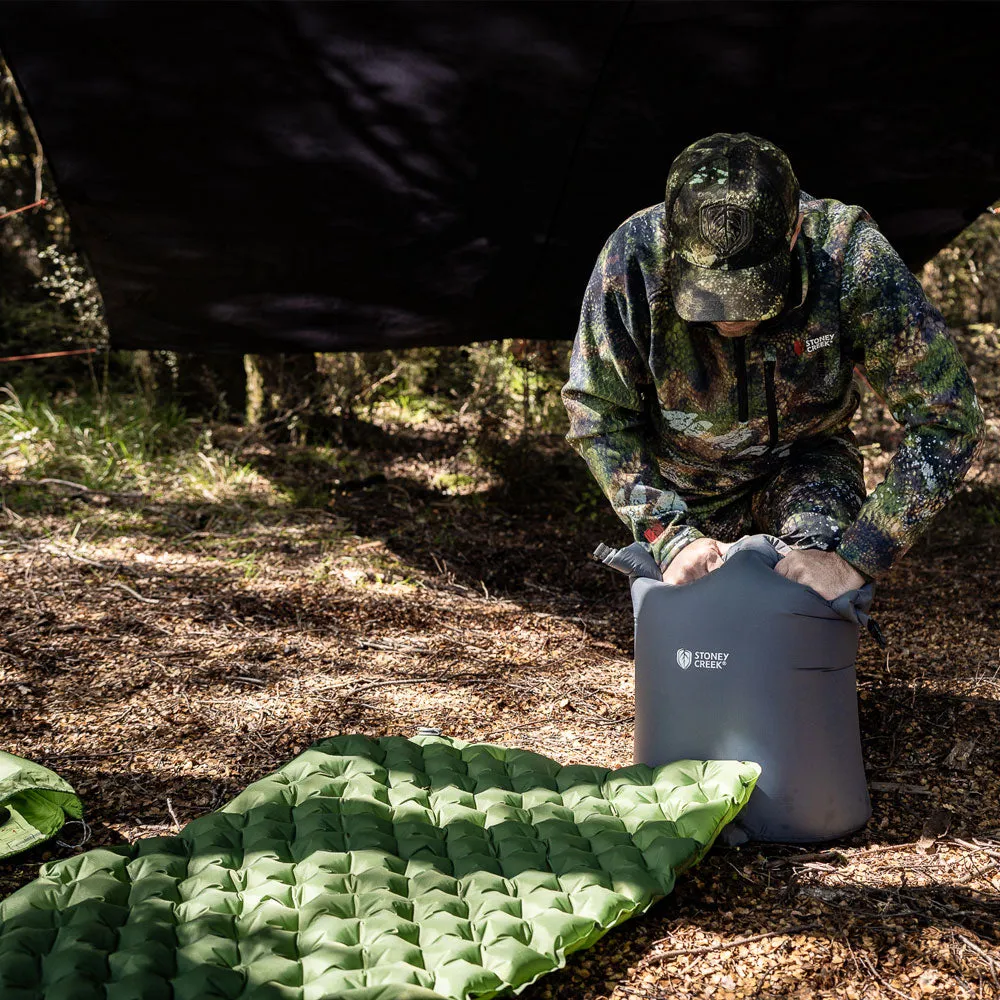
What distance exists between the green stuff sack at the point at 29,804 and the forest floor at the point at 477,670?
1.5 inches

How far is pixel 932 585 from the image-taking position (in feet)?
10.7

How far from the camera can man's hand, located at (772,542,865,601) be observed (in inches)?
73.5

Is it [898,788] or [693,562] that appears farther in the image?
[898,788]

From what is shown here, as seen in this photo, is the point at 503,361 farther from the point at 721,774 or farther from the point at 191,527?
the point at 721,774

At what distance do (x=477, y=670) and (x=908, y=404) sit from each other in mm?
1247

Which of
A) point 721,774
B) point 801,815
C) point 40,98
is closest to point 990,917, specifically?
point 801,815

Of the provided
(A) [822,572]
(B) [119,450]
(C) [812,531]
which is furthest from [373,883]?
(B) [119,450]

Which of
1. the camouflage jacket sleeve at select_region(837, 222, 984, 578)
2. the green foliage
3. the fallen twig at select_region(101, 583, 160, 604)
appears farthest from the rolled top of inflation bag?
the green foliage

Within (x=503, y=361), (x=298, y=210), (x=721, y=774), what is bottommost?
(x=721, y=774)

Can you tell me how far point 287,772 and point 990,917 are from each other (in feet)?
3.84

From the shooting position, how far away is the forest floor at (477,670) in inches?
64.6


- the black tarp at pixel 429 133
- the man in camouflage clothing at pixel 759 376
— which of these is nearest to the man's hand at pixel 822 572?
the man in camouflage clothing at pixel 759 376

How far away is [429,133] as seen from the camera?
9.92 feet

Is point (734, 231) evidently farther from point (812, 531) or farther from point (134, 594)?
point (134, 594)
